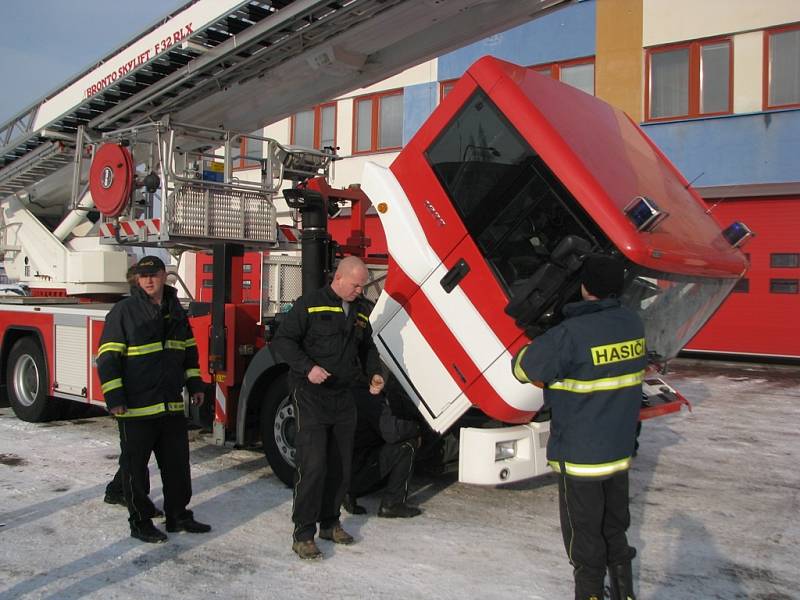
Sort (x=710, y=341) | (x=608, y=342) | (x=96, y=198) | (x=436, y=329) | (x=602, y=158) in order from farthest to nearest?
(x=710, y=341) < (x=96, y=198) < (x=436, y=329) < (x=602, y=158) < (x=608, y=342)

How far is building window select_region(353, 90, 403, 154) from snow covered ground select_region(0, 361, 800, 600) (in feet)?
44.3

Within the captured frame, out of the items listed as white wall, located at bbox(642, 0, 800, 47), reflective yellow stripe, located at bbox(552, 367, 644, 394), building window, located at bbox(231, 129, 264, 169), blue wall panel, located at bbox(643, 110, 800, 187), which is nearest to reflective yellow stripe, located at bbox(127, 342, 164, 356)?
reflective yellow stripe, located at bbox(552, 367, 644, 394)

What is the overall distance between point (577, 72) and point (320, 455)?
47.0 ft

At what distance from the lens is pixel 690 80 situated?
15344mm

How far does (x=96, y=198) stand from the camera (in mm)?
7199

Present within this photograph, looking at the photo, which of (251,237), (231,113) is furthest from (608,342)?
(231,113)

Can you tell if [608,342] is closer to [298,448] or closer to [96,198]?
[298,448]

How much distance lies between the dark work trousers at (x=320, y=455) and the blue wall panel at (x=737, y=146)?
12.4 metres

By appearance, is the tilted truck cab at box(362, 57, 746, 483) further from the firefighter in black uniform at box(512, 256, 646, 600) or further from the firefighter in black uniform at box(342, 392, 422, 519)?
the firefighter in black uniform at box(512, 256, 646, 600)

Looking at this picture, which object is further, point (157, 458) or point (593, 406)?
point (157, 458)

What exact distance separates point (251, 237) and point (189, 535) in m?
2.98

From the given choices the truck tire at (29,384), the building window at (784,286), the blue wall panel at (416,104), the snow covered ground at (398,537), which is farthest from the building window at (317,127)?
the snow covered ground at (398,537)

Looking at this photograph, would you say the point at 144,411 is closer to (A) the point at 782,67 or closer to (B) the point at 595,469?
(B) the point at 595,469

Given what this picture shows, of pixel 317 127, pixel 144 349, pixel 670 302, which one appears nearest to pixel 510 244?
pixel 670 302
